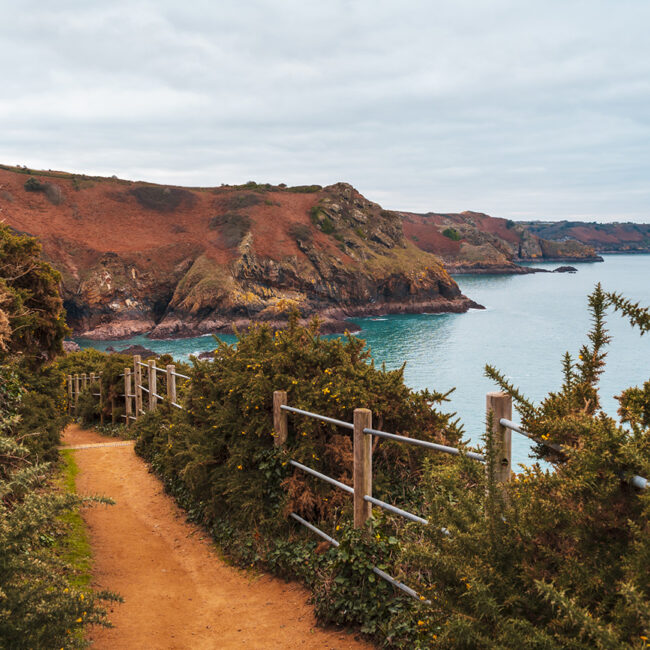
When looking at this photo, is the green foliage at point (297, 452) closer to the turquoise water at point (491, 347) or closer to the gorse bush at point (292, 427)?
the gorse bush at point (292, 427)

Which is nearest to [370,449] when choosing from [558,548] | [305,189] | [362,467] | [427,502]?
[362,467]

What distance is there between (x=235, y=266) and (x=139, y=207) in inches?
976

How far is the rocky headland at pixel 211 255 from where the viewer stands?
68.9 m

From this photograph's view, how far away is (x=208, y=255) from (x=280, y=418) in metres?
74.3

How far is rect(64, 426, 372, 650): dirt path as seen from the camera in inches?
181

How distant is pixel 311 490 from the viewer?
5754mm

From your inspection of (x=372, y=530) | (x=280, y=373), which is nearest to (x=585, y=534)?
(x=372, y=530)

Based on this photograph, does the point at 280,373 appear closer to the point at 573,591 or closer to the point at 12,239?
the point at 573,591

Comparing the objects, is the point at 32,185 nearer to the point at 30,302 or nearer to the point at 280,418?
the point at 30,302

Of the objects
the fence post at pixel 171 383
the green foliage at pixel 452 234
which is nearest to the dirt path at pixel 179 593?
the fence post at pixel 171 383

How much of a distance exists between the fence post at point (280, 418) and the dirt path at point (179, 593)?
1374 mm

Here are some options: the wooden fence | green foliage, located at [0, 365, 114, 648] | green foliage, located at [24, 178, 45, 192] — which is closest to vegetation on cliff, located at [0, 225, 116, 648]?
green foliage, located at [0, 365, 114, 648]

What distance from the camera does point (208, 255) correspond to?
78000mm

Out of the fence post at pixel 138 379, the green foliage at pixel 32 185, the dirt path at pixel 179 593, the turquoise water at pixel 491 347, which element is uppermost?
A: the green foliage at pixel 32 185
